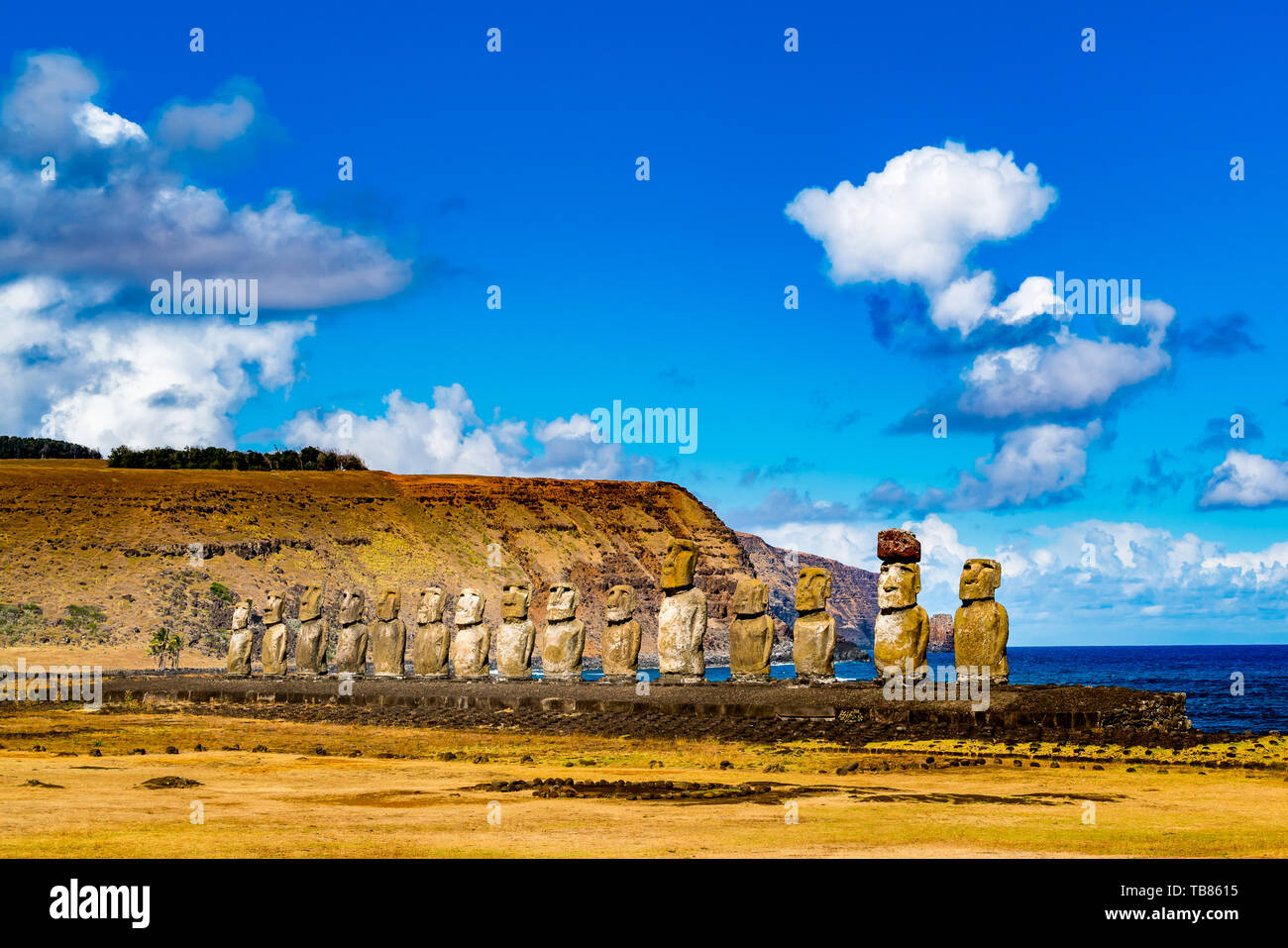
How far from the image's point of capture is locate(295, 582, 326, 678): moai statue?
34469 mm

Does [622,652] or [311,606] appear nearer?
[622,652]

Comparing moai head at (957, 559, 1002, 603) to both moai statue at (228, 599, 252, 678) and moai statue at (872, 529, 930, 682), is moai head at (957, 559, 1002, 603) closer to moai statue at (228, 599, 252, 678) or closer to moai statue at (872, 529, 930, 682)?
moai statue at (872, 529, 930, 682)

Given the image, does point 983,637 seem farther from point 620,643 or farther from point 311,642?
point 311,642

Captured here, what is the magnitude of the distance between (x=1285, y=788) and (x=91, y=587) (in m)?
69.2

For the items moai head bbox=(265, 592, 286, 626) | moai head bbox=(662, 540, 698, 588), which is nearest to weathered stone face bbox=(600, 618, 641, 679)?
moai head bbox=(662, 540, 698, 588)

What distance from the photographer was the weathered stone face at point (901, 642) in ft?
74.7

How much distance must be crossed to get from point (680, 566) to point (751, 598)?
1.92 metres

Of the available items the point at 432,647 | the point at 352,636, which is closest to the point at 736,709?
the point at 432,647

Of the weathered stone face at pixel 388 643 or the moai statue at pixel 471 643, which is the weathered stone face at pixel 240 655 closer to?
the weathered stone face at pixel 388 643

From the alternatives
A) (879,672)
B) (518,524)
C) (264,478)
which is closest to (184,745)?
(879,672)

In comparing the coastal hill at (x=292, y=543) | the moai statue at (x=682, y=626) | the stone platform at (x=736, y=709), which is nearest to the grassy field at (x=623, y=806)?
the stone platform at (x=736, y=709)

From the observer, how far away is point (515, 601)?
96.9 feet

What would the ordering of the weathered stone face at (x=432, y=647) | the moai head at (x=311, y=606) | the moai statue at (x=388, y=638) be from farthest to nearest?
1. the moai head at (x=311, y=606)
2. the moai statue at (x=388, y=638)
3. the weathered stone face at (x=432, y=647)

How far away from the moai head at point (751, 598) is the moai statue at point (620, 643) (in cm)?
275
